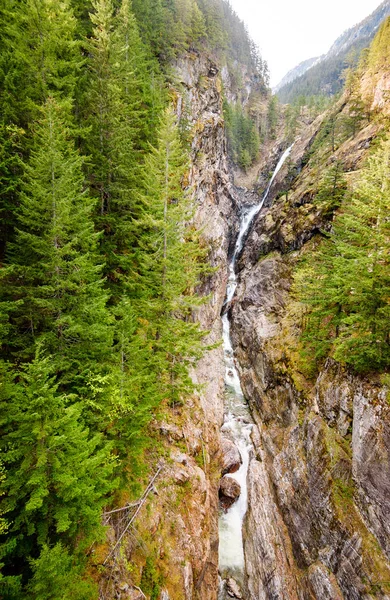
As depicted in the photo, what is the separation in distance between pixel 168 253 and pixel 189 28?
44.1 metres

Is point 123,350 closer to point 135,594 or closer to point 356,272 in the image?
point 135,594

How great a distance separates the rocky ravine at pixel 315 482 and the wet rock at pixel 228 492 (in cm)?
110

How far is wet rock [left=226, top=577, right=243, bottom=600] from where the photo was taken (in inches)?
622

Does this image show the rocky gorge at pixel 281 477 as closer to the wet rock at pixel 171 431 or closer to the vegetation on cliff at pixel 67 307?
the wet rock at pixel 171 431

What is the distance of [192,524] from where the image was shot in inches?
501

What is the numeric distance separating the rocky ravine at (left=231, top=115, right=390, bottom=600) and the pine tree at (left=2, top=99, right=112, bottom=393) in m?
13.7

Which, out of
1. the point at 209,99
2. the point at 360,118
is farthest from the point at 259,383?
the point at 209,99

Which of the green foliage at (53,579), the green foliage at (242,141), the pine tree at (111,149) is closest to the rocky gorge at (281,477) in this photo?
the green foliage at (53,579)

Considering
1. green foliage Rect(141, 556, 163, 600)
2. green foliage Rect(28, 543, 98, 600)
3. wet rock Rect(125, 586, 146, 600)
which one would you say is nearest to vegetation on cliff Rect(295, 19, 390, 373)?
green foliage Rect(141, 556, 163, 600)

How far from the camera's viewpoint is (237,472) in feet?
73.0

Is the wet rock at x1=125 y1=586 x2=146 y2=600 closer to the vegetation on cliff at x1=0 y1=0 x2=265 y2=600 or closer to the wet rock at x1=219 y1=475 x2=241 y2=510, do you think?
the vegetation on cliff at x1=0 y1=0 x2=265 y2=600

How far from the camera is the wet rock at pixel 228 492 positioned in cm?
2023

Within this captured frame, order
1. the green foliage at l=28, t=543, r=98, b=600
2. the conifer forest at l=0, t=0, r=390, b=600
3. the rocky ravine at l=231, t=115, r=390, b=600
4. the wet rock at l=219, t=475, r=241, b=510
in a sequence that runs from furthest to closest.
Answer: the wet rock at l=219, t=475, r=241, b=510
the rocky ravine at l=231, t=115, r=390, b=600
the conifer forest at l=0, t=0, r=390, b=600
the green foliage at l=28, t=543, r=98, b=600

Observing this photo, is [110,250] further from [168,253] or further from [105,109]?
[105,109]
